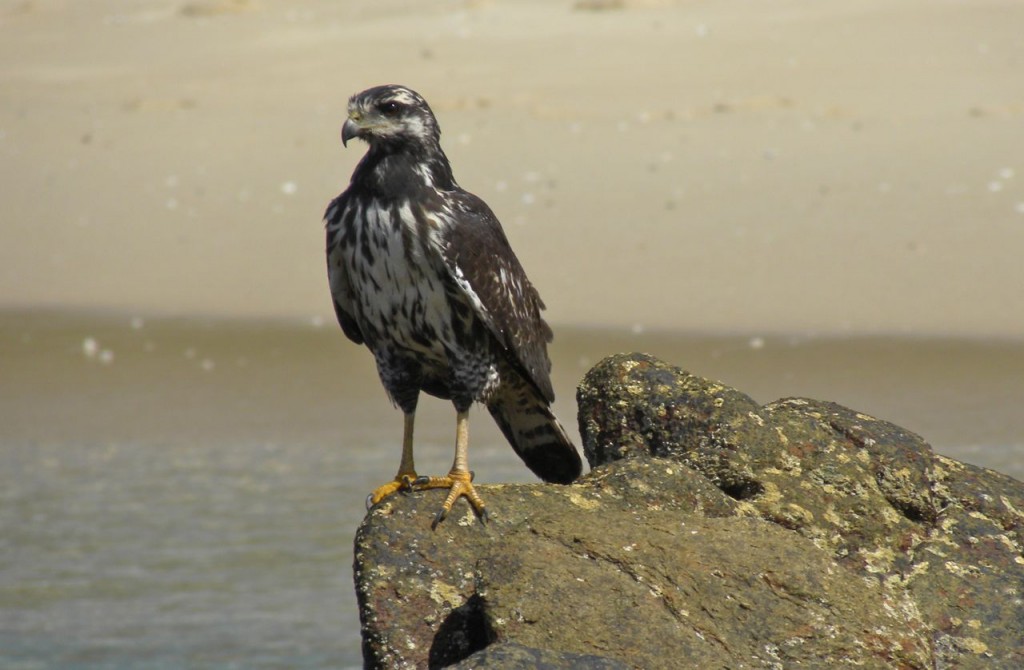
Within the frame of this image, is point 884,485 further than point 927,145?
No

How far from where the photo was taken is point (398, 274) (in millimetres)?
4500

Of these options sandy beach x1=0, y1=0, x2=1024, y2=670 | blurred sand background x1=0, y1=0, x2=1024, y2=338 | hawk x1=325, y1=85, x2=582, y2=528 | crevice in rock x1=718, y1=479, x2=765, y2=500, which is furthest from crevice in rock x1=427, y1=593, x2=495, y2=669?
blurred sand background x1=0, y1=0, x2=1024, y2=338

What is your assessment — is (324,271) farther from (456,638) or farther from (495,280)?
(456,638)

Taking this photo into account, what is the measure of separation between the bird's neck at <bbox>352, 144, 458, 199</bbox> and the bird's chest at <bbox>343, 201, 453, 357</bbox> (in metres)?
0.06

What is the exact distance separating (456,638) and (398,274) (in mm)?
1110

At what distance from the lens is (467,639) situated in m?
3.91

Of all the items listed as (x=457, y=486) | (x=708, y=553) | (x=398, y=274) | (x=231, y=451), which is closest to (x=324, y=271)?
(x=231, y=451)

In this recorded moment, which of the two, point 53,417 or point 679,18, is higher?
point 679,18

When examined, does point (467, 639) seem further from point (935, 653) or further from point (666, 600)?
point (935, 653)

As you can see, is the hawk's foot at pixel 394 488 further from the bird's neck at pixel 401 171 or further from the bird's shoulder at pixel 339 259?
the bird's neck at pixel 401 171

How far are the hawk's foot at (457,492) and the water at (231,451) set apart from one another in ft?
8.28

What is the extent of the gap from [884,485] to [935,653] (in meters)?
0.52

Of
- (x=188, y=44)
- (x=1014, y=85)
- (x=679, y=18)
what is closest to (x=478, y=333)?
(x=1014, y=85)

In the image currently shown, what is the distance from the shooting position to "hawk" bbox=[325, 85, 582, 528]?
449cm
